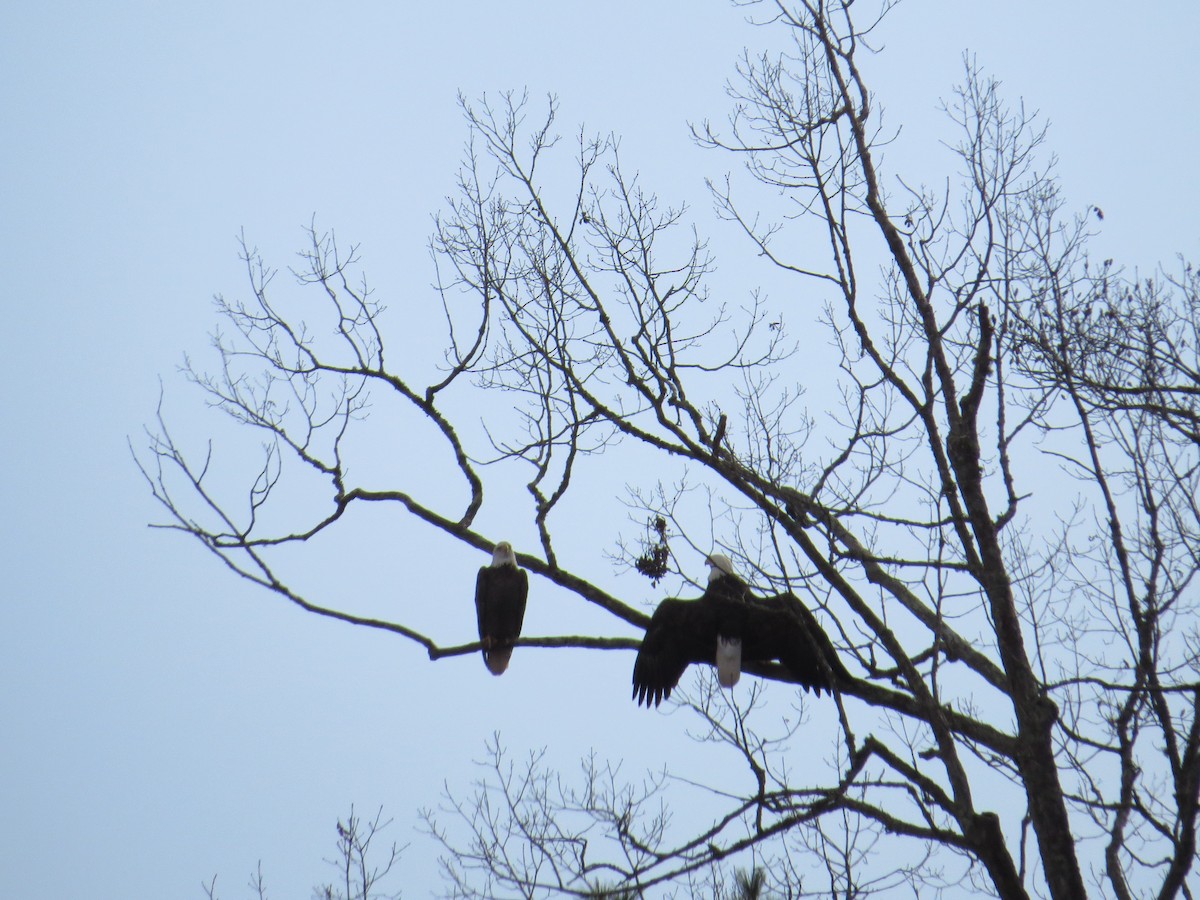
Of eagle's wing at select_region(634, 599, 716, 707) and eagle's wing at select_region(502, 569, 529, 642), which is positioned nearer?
eagle's wing at select_region(634, 599, 716, 707)

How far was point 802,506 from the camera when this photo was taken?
15.5 ft

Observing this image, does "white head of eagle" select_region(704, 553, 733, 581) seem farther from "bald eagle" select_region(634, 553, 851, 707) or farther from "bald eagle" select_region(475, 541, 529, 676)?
"bald eagle" select_region(475, 541, 529, 676)

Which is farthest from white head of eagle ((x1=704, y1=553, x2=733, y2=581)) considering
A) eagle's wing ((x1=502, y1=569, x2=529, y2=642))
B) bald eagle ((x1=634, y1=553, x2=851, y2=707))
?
eagle's wing ((x1=502, y1=569, x2=529, y2=642))

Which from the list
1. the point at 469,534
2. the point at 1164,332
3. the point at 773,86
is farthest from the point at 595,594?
the point at 1164,332

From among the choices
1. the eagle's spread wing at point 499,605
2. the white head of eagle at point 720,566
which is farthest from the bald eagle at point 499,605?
the white head of eagle at point 720,566

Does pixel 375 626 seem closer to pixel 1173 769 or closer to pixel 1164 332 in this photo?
pixel 1173 769

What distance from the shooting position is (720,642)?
18.0ft

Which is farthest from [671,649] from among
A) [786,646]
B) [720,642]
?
[786,646]

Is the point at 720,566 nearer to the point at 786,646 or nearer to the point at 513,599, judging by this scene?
the point at 786,646

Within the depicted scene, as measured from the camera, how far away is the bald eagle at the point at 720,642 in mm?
5332

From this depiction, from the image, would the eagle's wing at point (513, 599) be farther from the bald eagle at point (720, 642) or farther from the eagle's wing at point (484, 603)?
the bald eagle at point (720, 642)

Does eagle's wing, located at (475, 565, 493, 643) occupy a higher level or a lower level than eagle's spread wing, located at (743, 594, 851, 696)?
higher

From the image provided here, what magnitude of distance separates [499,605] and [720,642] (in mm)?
2401

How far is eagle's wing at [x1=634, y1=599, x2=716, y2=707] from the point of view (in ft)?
18.3
